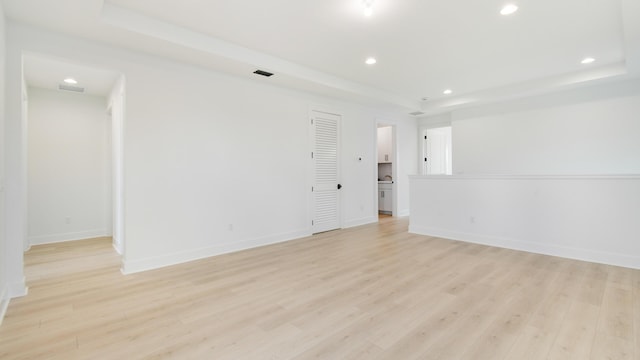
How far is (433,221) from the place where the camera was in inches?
217

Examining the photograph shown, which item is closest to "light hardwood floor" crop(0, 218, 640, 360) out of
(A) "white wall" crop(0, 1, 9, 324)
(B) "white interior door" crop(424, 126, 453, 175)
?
(A) "white wall" crop(0, 1, 9, 324)

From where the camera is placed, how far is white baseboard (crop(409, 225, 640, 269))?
3688mm

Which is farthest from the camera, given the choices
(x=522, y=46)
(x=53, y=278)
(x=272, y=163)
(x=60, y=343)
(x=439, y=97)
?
(x=439, y=97)

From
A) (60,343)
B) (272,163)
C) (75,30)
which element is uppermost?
(75,30)

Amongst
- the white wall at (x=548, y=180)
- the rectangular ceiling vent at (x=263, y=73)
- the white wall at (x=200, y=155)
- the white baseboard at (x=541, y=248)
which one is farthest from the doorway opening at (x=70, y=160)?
the white wall at (x=548, y=180)

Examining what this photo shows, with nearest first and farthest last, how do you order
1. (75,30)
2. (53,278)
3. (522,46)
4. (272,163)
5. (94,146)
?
(75,30)
(53,278)
(522,46)
(272,163)
(94,146)

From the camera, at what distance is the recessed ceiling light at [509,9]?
2947 mm

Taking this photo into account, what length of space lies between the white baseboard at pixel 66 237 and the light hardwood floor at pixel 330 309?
42.7 inches

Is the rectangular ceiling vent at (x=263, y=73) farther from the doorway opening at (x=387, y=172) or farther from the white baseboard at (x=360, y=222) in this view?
the doorway opening at (x=387, y=172)

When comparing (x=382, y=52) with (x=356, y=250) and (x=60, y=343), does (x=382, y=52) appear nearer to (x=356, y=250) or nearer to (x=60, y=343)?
(x=356, y=250)

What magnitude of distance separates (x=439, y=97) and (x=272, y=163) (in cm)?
435

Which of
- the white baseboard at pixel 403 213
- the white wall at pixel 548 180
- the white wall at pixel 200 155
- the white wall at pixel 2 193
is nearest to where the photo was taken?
the white wall at pixel 2 193

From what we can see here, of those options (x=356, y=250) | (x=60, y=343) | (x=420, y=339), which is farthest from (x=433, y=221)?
(x=60, y=343)

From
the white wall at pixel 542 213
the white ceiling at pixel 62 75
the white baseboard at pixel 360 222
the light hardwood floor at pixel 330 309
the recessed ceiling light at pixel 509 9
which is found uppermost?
the recessed ceiling light at pixel 509 9
